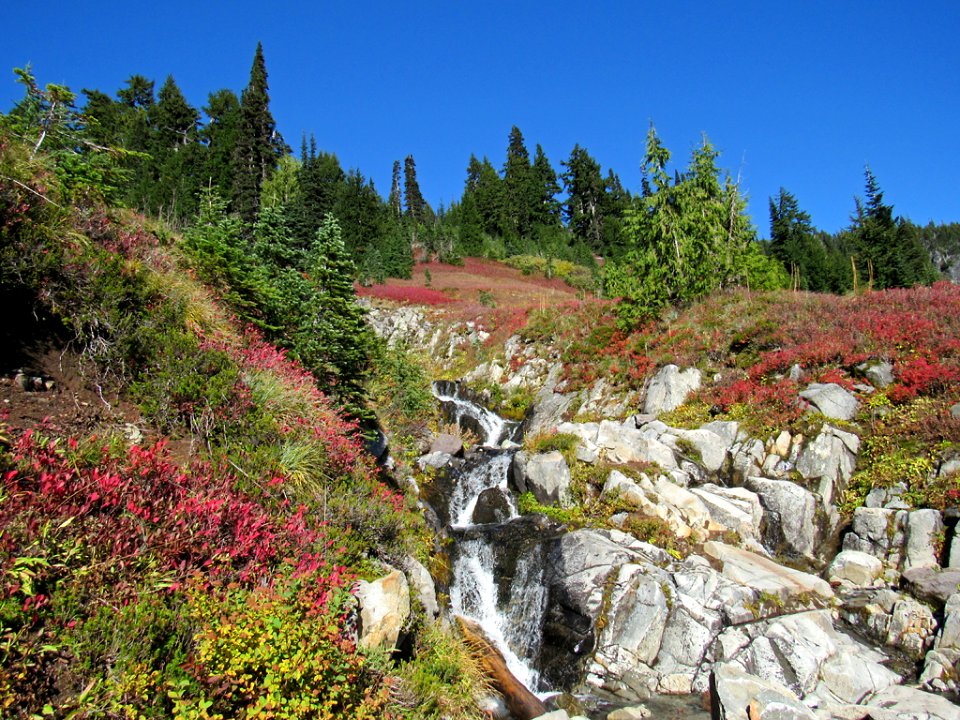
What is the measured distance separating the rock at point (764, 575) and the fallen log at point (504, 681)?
4.16 metres

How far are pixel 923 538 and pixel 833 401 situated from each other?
428 centimetres

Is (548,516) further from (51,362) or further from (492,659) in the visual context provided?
(51,362)

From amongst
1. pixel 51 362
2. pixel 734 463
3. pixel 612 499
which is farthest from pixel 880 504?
pixel 51 362

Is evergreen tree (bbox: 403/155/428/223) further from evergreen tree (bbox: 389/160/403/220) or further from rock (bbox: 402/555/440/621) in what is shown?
rock (bbox: 402/555/440/621)

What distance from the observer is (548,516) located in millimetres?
11992

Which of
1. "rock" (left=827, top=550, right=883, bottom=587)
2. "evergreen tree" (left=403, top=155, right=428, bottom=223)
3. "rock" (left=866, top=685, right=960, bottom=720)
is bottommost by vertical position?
"rock" (left=866, top=685, right=960, bottom=720)

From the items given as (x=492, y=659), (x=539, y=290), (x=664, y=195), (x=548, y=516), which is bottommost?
(x=492, y=659)

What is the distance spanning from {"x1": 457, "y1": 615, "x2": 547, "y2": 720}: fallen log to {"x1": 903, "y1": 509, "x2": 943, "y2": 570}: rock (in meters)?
7.58

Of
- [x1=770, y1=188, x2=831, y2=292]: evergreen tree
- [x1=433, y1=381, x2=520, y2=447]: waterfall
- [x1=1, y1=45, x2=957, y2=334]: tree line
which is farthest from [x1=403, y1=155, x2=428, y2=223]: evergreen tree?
[x1=433, y1=381, x2=520, y2=447]: waterfall

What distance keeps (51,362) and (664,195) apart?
74.4ft

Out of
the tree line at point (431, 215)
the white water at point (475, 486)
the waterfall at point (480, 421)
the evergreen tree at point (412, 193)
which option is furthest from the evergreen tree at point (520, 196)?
the white water at point (475, 486)

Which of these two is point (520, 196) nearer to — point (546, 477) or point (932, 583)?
point (546, 477)

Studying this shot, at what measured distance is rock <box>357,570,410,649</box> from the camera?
5614mm

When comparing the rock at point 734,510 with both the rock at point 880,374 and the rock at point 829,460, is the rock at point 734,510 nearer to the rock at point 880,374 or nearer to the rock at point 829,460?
the rock at point 829,460
